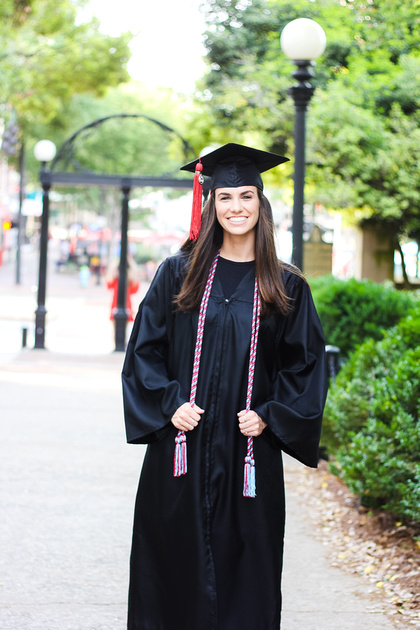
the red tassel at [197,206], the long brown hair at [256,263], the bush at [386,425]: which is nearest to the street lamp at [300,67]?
the bush at [386,425]

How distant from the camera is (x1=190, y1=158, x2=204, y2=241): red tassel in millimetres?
3432

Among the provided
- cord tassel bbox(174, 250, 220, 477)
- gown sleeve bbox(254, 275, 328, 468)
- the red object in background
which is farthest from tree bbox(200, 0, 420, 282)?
cord tassel bbox(174, 250, 220, 477)

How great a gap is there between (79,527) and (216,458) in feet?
8.24

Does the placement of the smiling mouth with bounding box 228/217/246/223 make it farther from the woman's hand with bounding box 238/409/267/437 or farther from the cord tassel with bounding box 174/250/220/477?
the woman's hand with bounding box 238/409/267/437

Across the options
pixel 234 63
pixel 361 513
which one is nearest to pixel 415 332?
pixel 361 513

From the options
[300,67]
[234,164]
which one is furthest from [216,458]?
[300,67]

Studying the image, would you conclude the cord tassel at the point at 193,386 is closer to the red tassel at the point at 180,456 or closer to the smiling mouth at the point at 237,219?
the red tassel at the point at 180,456

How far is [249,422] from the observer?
3.12 m

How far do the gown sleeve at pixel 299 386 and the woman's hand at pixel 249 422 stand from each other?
4 centimetres

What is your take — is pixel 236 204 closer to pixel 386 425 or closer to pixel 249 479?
pixel 249 479

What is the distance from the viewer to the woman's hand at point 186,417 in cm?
310

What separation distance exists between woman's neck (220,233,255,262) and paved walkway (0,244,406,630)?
1747mm

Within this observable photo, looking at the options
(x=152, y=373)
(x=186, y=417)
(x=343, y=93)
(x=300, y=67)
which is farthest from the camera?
(x=343, y=93)

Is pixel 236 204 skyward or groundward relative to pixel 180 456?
skyward
